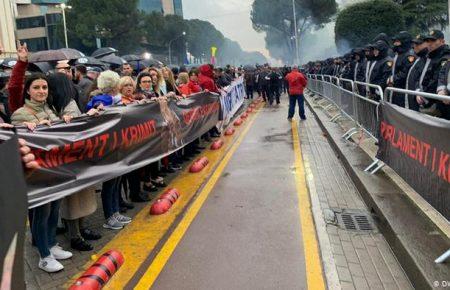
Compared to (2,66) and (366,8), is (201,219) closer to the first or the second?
(2,66)

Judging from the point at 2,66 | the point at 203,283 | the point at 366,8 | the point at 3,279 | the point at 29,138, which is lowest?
the point at 203,283

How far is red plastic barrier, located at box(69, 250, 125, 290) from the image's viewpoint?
3.89 metres

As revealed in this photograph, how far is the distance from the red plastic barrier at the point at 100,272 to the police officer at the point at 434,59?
488 cm

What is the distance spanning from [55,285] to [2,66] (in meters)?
6.25

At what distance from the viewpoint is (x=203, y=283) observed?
4.03 m

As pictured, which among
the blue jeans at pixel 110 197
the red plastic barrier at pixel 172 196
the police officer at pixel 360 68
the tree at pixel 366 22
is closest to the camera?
the blue jeans at pixel 110 197

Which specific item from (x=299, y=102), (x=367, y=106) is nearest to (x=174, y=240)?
(x=367, y=106)

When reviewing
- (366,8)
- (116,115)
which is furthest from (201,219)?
(366,8)

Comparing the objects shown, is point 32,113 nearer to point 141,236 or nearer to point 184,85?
point 141,236

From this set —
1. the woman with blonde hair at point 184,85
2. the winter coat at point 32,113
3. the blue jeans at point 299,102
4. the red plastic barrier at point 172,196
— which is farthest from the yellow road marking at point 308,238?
the blue jeans at point 299,102

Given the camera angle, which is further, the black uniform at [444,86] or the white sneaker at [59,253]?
the black uniform at [444,86]

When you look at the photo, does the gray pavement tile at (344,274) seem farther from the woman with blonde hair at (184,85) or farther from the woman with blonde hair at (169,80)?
the woman with blonde hair at (184,85)

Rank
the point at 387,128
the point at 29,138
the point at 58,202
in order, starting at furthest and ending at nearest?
the point at 387,128 < the point at 58,202 < the point at 29,138

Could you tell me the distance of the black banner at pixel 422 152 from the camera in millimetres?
4137
